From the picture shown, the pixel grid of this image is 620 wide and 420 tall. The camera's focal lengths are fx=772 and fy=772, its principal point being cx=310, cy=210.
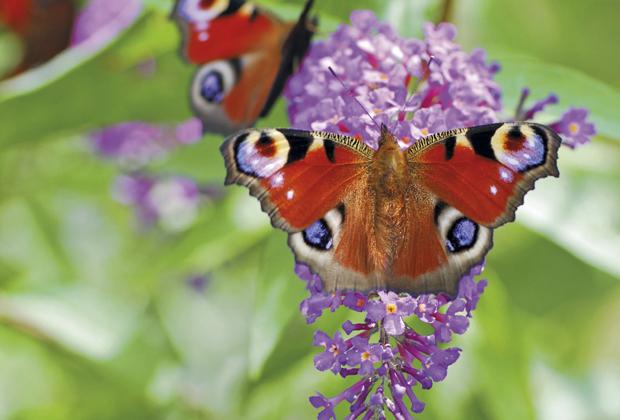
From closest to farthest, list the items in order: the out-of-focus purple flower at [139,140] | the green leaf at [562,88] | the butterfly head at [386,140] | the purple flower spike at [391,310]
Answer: the purple flower spike at [391,310]
the butterfly head at [386,140]
the green leaf at [562,88]
the out-of-focus purple flower at [139,140]

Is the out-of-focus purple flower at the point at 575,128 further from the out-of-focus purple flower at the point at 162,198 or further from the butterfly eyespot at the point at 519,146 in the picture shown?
the out-of-focus purple flower at the point at 162,198

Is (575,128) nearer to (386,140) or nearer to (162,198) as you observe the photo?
(386,140)

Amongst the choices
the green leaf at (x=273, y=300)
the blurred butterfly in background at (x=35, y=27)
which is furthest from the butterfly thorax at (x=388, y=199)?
the blurred butterfly in background at (x=35, y=27)

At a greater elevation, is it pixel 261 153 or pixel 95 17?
pixel 261 153

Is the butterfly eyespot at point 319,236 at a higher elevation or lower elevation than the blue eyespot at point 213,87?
higher

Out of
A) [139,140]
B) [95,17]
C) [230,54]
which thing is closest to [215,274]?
[139,140]

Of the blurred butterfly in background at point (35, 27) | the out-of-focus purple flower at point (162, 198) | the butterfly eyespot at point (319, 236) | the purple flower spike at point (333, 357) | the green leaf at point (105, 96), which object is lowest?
the out-of-focus purple flower at point (162, 198)

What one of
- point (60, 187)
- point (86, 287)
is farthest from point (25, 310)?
point (60, 187)
